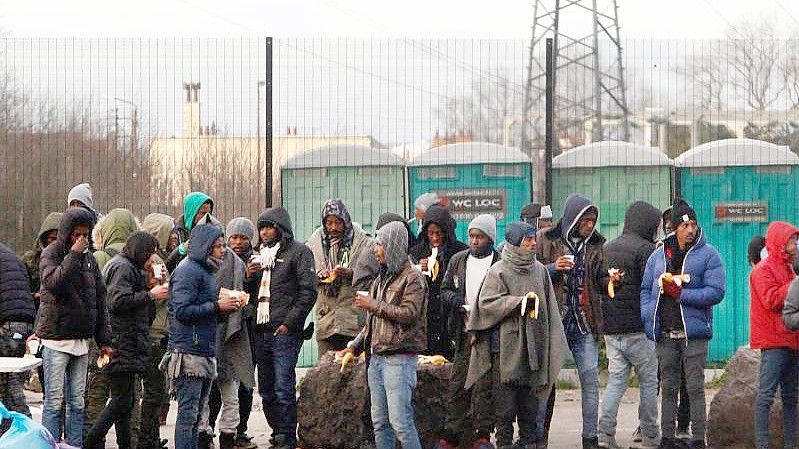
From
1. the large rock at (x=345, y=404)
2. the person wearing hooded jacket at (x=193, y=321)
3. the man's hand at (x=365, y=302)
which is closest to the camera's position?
the man's hand at (x=365, y=302)

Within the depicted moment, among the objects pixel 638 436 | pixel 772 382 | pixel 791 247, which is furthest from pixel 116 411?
pixel 791 247

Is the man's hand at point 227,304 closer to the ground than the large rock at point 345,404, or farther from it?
farther from it

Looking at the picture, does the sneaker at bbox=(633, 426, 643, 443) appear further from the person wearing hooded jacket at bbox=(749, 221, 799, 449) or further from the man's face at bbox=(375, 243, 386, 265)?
the man's face at bbox=(375, 243, 386, 265)

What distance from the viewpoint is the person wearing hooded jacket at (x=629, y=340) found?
38.3 ft

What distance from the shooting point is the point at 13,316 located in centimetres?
1055

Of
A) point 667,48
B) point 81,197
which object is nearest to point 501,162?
point 667,48

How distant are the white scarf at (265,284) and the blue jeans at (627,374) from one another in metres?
2.68

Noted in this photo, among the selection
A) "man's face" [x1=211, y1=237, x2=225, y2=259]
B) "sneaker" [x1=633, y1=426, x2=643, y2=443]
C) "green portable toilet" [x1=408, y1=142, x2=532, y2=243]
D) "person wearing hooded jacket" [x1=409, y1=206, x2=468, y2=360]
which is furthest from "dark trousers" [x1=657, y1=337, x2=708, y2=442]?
"green portable toilet" [x1=408, y1=142, x2=532, y2=243]

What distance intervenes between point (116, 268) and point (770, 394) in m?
4.74

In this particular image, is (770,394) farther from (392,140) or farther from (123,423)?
(392,140)

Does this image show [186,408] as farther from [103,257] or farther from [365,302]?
[103,257]

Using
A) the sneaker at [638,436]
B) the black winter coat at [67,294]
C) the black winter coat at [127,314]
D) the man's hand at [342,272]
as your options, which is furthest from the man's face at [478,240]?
the black winter coat at [67,294]

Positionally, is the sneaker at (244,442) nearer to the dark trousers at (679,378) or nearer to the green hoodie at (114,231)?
the green hoodie at (114,231)

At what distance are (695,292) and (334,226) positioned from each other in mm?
2958
